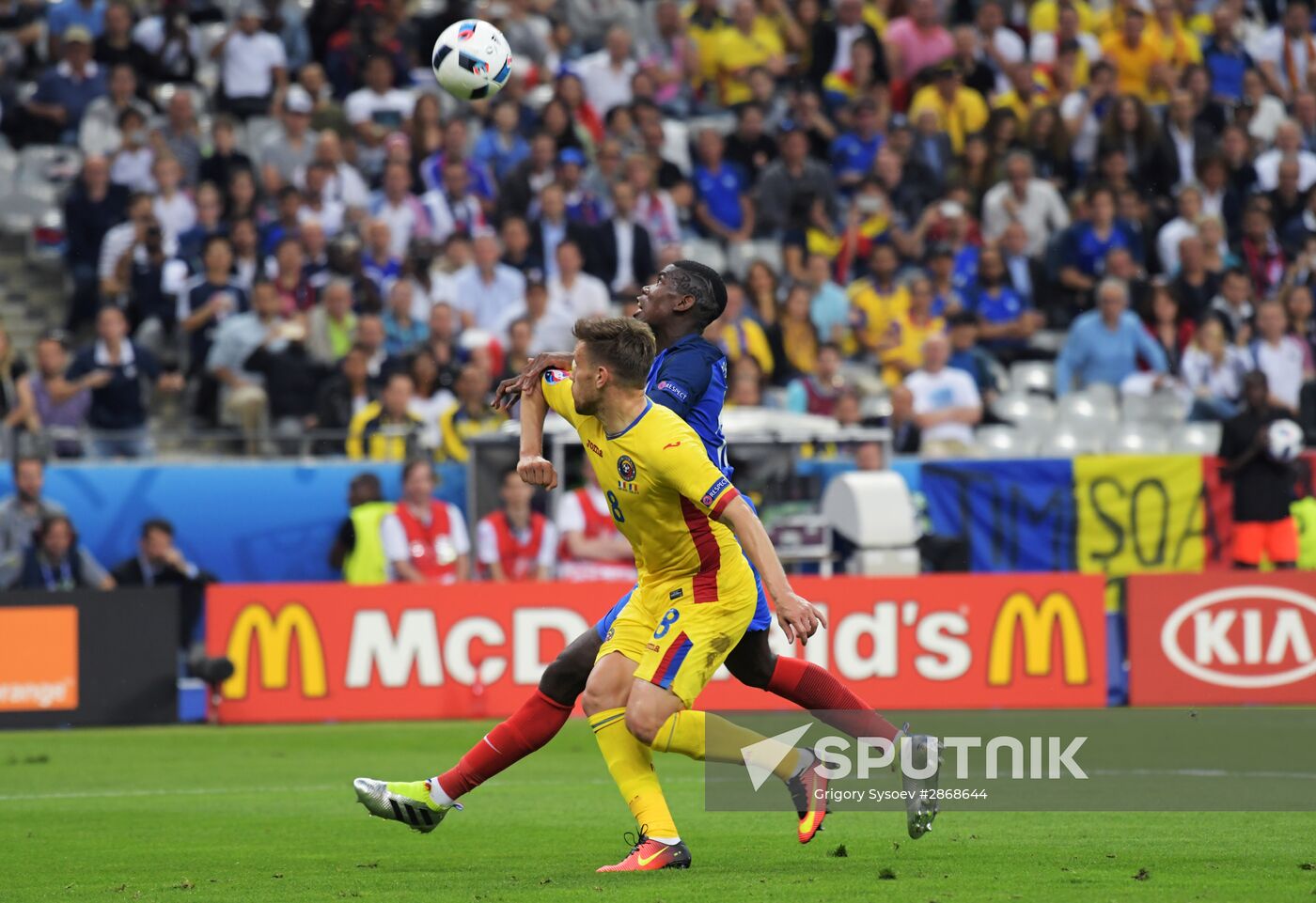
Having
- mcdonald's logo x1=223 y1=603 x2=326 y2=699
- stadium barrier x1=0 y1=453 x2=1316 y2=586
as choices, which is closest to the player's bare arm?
mcdonald's logo x1=223 y1=603 x2=326 y2=699

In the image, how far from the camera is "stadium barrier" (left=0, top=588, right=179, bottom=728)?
1505 centimetres

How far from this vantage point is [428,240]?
19.7 m

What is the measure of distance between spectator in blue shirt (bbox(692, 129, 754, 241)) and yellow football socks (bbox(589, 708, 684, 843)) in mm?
13838

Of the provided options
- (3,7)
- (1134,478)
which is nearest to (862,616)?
(1134,478)

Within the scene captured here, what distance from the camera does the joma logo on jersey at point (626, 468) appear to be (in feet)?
25.0

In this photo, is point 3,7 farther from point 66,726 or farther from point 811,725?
point 811,725

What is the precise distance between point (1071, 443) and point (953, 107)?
5590 millimetres

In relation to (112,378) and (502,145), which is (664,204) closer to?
(502,145)

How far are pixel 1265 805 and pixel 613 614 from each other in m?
3.91

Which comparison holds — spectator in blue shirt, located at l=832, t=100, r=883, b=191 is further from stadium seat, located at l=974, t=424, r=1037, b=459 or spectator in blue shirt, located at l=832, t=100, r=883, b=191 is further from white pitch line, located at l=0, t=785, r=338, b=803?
white pitch line, located at l=0, t=785, r=338, b=803

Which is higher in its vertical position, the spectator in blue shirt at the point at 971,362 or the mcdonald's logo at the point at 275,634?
the spectator in blue shirt at the point at 971,362

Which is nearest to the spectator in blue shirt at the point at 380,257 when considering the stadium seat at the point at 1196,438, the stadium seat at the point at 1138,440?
the stadium seat at the point at 1138,440

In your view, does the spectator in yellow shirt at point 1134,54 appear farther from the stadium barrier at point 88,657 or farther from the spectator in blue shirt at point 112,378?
the stadium barrier at point 88,657

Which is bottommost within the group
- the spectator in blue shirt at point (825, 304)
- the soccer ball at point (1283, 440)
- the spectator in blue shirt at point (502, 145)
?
the soccer ball at point (1283, 440)
